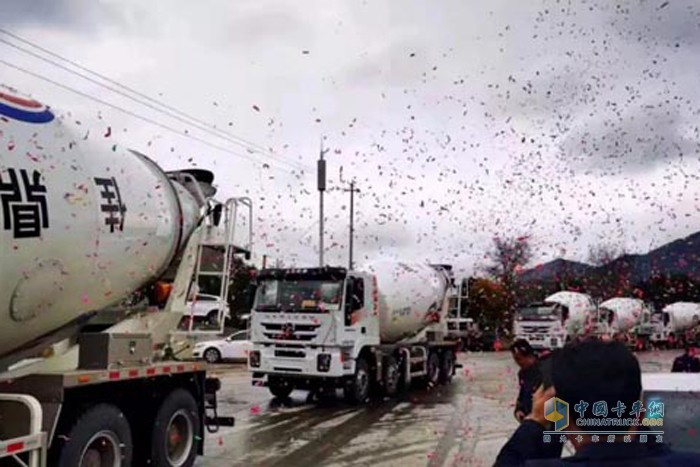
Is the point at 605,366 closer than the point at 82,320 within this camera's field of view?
Yes

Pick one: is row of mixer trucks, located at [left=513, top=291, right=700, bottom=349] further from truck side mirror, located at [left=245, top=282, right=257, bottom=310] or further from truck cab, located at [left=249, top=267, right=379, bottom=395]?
truck side mirror, located at [left=245, top=282, right=257, bottom=310]

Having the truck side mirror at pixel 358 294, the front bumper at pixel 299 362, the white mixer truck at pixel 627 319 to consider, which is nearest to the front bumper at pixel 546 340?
the white mixer truck at pixel 627 319

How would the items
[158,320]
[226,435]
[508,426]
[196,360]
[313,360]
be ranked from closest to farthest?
[158,320]
[196,360]
[226,435]
[508,426]
[313,360]

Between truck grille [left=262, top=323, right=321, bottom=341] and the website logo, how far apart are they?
41.8 ft

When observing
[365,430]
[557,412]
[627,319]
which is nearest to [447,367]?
[365,430]

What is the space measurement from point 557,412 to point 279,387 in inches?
575

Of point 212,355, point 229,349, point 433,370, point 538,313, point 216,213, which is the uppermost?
point 216,213

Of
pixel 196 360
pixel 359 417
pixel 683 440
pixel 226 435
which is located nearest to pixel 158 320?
pixel 196 360

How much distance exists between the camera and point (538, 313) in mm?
33344

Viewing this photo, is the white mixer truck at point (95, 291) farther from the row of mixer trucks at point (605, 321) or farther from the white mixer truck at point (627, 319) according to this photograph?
the white mixer truck at point (627, 319)

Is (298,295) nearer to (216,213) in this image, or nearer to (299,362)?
(299,362)

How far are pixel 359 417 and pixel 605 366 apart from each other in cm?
1246

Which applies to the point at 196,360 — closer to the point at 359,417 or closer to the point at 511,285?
the point at 359,417

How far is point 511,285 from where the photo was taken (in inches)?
1662
